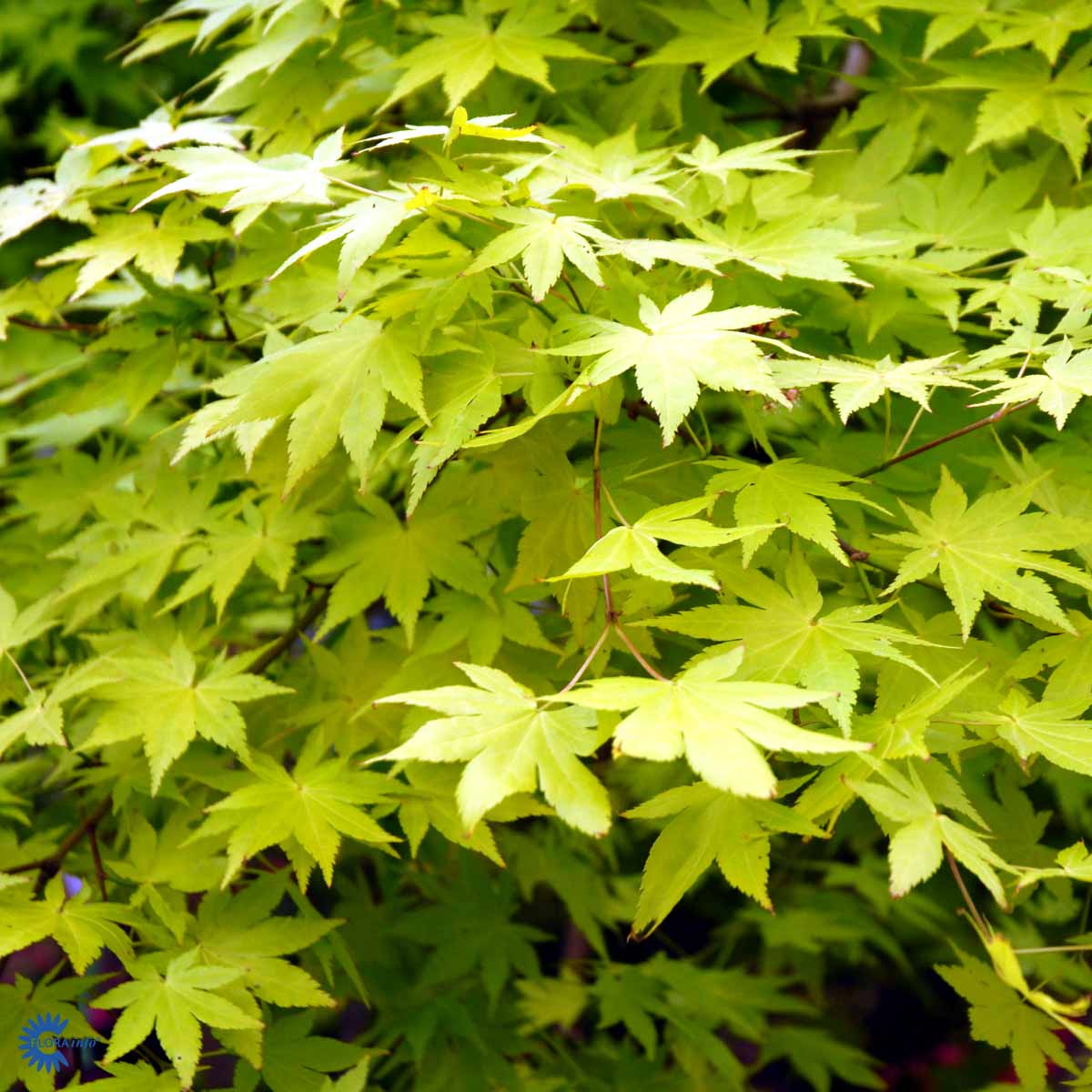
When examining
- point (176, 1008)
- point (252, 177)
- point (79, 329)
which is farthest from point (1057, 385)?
point (79, 329)

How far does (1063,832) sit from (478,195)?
5.91 ft

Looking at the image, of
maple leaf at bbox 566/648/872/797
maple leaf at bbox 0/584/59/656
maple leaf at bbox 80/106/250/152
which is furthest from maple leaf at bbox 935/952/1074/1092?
maple leaf at bbox 80/106/250/152

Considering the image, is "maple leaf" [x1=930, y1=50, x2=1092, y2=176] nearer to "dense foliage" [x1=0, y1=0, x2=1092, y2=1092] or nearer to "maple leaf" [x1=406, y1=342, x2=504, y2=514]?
"dense foliage" [x1=0, y1=0, x2=1092, y2=1092]

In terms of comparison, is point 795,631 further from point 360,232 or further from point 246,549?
point 246,549

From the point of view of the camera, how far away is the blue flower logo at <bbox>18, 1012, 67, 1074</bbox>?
1376 mm

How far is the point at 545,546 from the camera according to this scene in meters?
1.35

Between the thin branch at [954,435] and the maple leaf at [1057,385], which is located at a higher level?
the maple leaf at [1057,385]

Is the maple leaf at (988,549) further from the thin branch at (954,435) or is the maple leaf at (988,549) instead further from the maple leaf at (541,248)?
the maple leaf at (541,248)

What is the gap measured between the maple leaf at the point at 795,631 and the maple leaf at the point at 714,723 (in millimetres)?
97

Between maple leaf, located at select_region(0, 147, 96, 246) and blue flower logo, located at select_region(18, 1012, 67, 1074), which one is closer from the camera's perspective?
blue flower logo, located at select_region(18, 1012, 67, 1074)

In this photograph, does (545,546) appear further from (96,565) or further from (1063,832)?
(1063,832)

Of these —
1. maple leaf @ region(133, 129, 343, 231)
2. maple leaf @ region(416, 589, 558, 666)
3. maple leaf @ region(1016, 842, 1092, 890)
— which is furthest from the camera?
maple leaf @ region(416, 589, 558, 666)

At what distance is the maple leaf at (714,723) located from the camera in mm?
925

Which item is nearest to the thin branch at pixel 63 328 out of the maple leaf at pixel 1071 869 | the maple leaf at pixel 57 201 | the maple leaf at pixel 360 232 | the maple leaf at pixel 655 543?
the maple leaf at pixel 57 201
